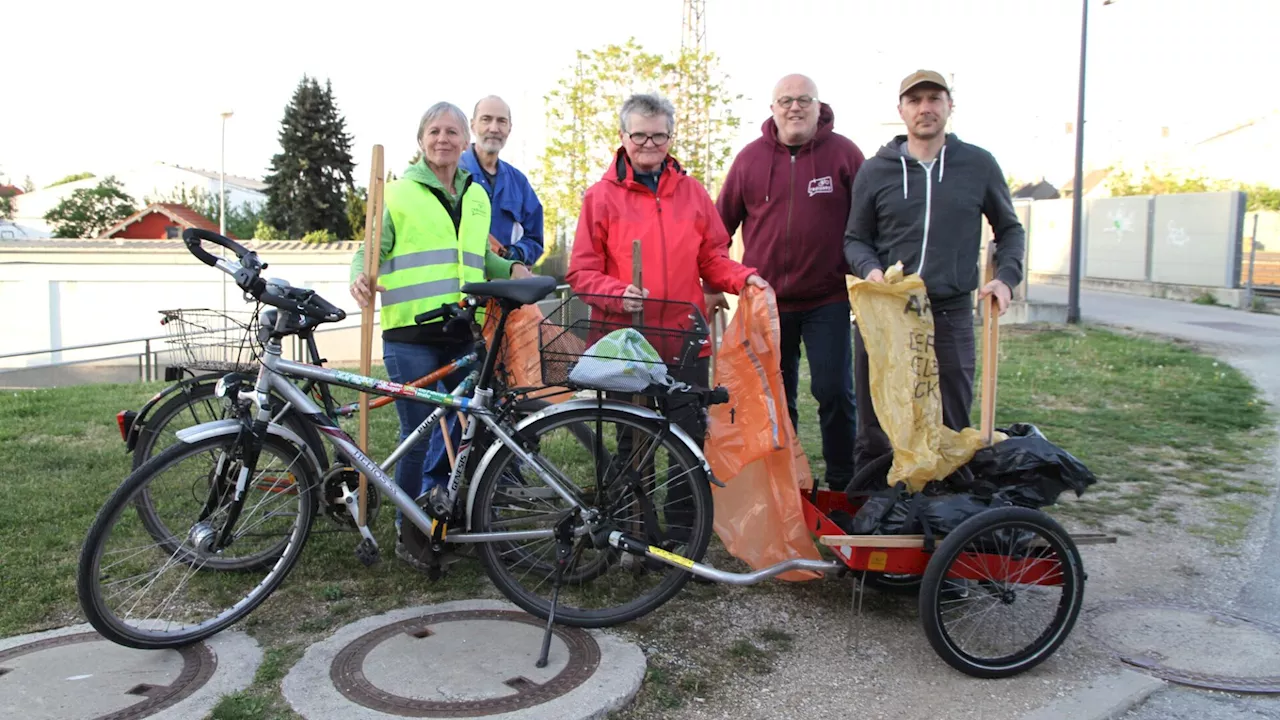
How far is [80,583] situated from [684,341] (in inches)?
88.0

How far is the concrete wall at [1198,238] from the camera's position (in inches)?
708

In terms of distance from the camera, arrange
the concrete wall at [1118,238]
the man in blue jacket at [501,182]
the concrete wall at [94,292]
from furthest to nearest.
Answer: the concrete wall at [94,292], the concrete wall at [1118,238], the man in blue jacket at [501,182]

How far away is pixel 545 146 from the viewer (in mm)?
26125

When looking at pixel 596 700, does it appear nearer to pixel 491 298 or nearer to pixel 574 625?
pixel 574 625

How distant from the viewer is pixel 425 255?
3.94 metres

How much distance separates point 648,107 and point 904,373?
1499 mm

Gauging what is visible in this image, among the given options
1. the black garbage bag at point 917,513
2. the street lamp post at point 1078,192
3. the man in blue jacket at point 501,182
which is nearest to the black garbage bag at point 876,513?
the black garbage bag at point 917,513

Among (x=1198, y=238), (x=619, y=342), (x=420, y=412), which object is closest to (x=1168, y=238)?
(x=1198, y=238)

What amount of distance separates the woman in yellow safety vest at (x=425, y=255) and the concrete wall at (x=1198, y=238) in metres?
18.4

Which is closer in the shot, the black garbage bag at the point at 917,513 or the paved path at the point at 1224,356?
the paved path at the point at 1224,356

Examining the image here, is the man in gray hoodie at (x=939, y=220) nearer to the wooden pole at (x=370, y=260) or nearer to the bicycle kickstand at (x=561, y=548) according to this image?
the bicycle kickstand at (x=561, y=548)

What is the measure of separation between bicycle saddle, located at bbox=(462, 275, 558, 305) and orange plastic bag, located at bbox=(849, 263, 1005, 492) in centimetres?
122

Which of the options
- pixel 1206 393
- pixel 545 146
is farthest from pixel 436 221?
pixel 545 146

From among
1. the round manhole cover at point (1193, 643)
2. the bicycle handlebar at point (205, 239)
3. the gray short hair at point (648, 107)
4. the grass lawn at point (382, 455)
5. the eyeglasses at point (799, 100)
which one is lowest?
the round manhole cover at point (1193, 643)
